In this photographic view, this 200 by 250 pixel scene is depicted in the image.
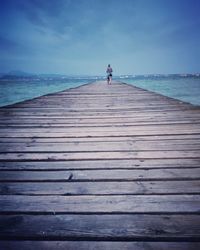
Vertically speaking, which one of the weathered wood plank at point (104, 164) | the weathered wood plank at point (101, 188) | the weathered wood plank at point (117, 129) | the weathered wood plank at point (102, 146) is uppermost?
the weathered wood plank at point (101, 188)

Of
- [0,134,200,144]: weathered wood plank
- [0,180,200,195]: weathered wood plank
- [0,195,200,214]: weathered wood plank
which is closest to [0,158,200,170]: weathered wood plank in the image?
[0,180,200,195]: weathered wood plank

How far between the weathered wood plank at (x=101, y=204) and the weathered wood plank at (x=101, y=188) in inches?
2.3

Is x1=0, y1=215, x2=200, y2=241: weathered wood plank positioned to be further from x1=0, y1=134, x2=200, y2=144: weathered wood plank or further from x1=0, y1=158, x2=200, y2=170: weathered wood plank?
x1=0, y1=134, x2=200, y2=144: weathered wood plank

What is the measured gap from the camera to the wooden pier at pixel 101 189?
1260 mm

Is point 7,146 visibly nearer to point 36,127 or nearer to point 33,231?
point 36,127

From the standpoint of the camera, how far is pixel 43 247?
119 centimetres

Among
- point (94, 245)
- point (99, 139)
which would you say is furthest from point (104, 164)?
point (94, 245)

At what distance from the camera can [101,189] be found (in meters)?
1.74

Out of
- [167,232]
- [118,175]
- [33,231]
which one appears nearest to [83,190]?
[118,175]

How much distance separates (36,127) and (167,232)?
9.00 ft

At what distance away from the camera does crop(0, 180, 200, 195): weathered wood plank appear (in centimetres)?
169

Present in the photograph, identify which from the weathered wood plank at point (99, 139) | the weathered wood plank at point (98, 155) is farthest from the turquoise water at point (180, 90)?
the weathered wood plank at point (98, 155)

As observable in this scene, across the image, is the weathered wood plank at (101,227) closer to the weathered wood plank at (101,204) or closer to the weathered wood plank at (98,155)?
the weathered wood plank at (101,204)

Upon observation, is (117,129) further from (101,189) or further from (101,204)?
(101,204)
